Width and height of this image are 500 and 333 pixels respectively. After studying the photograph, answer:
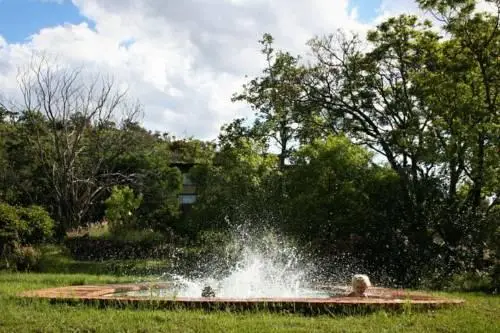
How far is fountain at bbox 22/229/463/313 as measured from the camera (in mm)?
7000

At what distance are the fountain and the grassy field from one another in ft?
0.82

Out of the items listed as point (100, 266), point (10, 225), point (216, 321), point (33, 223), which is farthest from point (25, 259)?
point (216, 321)

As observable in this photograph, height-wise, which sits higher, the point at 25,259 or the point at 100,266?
the point at 25,259

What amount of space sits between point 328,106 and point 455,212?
7.72 m

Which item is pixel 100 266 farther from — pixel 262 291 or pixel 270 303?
pixel 270 303

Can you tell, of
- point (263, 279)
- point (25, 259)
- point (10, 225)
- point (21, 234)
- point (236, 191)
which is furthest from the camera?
point (236, 191)

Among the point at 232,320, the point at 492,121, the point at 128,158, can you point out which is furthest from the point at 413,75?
the point at 128,158

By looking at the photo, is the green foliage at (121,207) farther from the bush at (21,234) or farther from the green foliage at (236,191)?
the bush at (21,234)

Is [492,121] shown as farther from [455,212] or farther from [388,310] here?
[388,310]

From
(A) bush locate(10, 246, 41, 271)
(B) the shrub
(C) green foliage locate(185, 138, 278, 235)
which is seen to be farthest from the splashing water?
(B) the shrub

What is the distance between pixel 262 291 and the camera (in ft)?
30.7

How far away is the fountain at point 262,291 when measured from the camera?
23.0 ft

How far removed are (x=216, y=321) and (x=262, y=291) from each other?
322cm

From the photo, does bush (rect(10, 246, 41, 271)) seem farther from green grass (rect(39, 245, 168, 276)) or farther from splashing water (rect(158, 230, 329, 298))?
splashing water (rect(158, 230, 329, 298))
